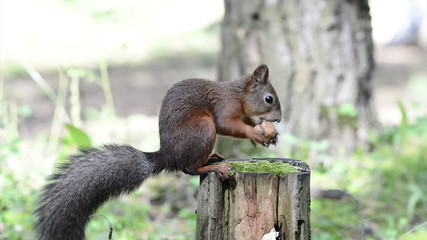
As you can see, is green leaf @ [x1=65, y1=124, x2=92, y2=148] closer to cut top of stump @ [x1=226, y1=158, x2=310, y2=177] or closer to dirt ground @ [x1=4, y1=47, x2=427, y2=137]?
cut top of stump @ [x1=226, y1=158, x2=310, y2=177]

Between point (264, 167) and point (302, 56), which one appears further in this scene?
point (302, 56)

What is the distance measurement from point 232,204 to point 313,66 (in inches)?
95.9

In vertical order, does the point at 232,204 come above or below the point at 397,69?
below

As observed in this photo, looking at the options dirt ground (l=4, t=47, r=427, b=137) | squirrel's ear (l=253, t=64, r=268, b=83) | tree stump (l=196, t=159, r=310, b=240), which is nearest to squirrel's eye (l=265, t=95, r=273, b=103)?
squirrel's ear (l=253, t=64, r=268, b=83)

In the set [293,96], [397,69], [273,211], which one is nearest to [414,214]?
[293,96]

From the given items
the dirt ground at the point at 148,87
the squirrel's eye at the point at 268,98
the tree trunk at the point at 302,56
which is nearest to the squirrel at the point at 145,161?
the squirrel's eye at the point at 268,98

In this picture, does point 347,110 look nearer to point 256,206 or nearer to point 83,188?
point 256,206

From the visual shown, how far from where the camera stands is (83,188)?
2.41m

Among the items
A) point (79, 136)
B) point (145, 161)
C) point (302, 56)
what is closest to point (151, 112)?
point (302, 56)

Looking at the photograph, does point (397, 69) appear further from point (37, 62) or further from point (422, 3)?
point (37, 62)

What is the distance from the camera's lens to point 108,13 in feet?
12.8

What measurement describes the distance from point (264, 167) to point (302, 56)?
2.35 metres

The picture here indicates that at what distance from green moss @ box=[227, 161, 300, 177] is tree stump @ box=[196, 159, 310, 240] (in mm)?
31

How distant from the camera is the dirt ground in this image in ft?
20.6
